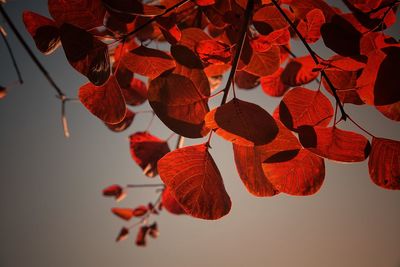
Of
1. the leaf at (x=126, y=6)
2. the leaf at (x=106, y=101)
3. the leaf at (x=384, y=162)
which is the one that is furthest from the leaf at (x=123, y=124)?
the leaf at (x=384, y=162)

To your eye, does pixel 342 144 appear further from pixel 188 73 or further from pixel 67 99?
pixel 67 99

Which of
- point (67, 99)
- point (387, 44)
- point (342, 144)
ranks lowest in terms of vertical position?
point (67, 99)

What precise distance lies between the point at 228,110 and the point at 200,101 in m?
0.04

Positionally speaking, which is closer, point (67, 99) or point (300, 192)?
point (300, 192)

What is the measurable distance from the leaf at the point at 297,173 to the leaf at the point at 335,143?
0.02m

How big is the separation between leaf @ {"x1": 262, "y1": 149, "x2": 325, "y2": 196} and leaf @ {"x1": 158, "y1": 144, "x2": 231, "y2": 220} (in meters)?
0.07

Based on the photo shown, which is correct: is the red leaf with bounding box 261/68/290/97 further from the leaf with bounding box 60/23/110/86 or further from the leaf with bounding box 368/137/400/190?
the leaf with bounding box 60/23/110/86

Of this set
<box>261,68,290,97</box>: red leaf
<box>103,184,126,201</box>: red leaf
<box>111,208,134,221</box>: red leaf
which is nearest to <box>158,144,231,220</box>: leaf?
<box>261,68,290,97</box>: red leaf

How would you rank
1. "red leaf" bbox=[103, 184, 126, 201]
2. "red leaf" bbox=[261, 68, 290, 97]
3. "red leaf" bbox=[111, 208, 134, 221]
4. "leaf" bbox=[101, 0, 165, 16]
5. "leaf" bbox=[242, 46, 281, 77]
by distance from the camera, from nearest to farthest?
"leaf" bbox=[101, 0, 165, 16] → "leaf" bbox=[242, 46, 281, 77] → "red leaf" bbox=[261, 68, 290, 97] → "red leaf" bbox=[111, 208, 134, 221] → "red leaf" bbox=[103, 184, 126, 201]

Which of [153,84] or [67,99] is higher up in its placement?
[153,84]

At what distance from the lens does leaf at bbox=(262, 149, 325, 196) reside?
1.02ft

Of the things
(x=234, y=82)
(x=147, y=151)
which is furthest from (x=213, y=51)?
(x=147, y=151)

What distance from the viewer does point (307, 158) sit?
32 centimetres

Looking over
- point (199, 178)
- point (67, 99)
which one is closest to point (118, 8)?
point (199, 178)
